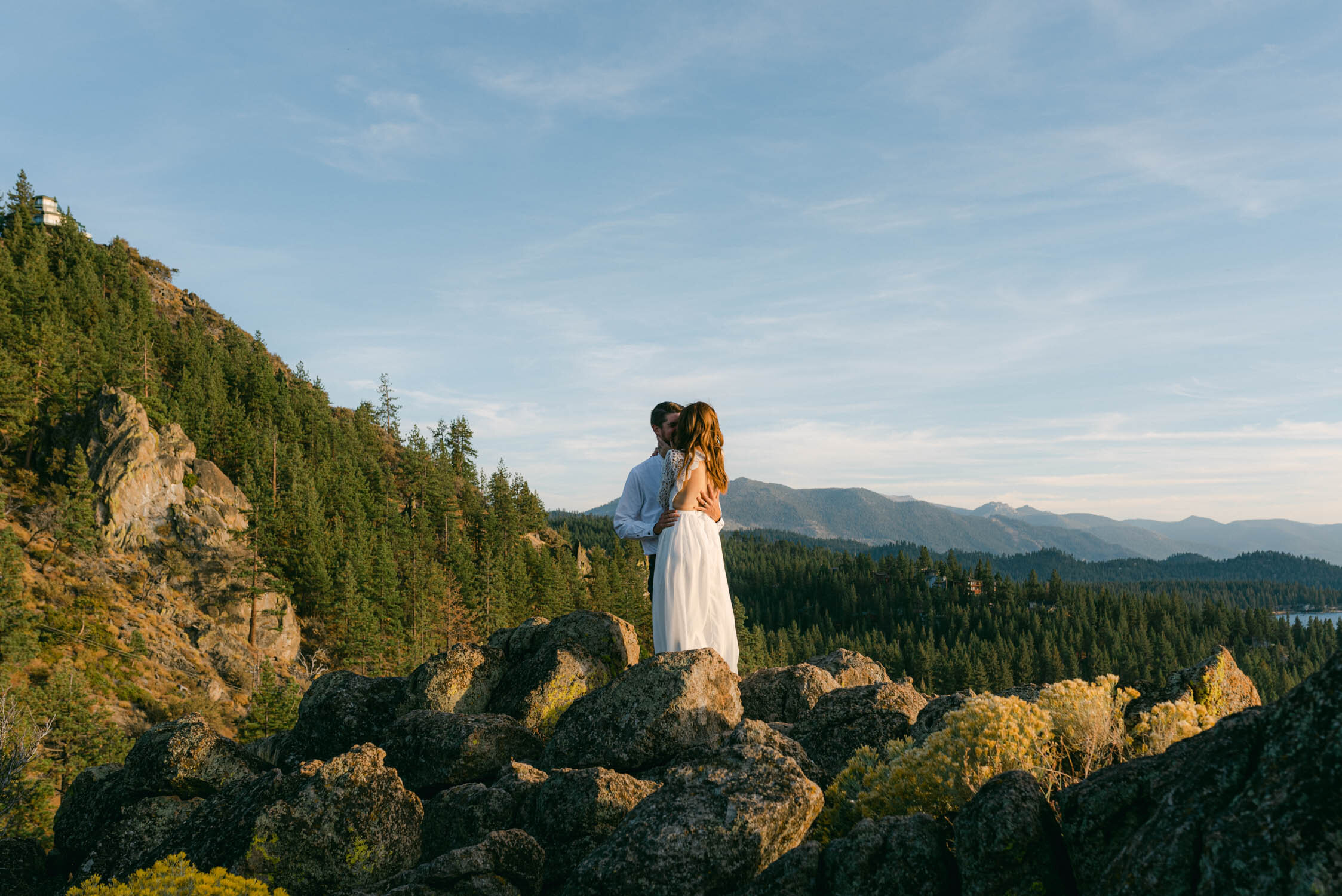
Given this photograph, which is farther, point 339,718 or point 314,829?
point 339,718

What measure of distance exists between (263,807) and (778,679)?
7.22 metres

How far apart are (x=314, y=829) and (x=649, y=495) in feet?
20.0

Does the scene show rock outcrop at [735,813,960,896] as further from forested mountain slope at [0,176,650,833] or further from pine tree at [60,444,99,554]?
pine tree at [60,444,99,554]

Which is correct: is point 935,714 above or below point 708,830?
above

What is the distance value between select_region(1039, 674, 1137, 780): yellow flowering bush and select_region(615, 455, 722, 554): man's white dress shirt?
17.7 ft

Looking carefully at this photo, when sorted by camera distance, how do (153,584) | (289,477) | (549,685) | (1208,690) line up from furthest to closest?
(289,477) < (153,584) < (549,685) < (1208,690)

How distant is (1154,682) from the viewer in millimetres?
8086

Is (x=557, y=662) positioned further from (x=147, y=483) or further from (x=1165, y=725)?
(x=147, y=483)

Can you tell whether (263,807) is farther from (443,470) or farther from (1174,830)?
(443,470)

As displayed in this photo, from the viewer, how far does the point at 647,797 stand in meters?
6.37

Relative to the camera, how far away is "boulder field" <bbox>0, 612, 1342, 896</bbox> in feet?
11.5

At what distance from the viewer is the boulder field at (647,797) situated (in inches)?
138

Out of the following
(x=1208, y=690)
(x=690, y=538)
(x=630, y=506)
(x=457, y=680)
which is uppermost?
(x=630, y=506)

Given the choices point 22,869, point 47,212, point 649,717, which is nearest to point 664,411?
point 649,717
